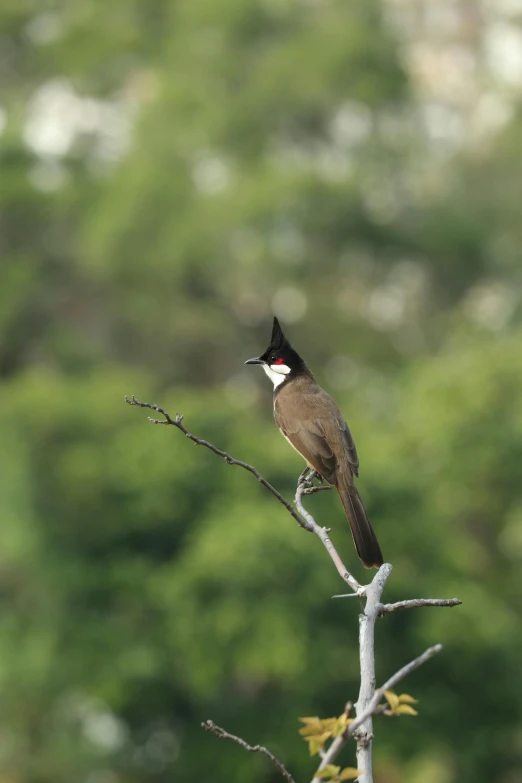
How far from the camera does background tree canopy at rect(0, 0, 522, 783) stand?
2562 centimetres

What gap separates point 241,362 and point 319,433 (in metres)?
33.6

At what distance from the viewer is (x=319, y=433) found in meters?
6.03

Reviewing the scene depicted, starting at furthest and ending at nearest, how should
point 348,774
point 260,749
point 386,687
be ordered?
point 260,749, point 348,774, point 386,687

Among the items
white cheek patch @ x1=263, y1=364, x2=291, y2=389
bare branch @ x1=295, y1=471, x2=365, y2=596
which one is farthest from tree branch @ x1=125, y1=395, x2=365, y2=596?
white cheek patch @ x1=263, y1=364, x2=291, y2=389

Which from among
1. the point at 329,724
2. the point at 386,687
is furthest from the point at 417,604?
the point at 386,687

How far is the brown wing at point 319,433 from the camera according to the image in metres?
5.86

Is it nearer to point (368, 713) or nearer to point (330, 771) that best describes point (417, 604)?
point (330, 771)

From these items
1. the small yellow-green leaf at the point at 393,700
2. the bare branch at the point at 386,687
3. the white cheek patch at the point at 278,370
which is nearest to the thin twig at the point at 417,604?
the small yellow-green leaf at the point at 393,700

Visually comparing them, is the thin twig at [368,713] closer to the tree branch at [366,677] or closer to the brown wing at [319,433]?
the tree branch at [366,677]

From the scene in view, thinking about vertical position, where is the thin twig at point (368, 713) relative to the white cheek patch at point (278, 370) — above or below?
below

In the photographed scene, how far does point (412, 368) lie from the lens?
3616 centimetres

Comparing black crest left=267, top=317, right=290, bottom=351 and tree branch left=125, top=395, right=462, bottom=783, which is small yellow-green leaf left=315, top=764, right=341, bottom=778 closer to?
tree branch left=125, top=395, right=462, bottom=783

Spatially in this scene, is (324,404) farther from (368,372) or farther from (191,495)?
(368,372)

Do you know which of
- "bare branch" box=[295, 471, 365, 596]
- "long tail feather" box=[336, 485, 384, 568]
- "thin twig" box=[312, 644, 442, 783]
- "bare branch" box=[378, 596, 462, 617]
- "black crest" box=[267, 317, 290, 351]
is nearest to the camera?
"thin twig" box=[312, 644, 442, 783]
